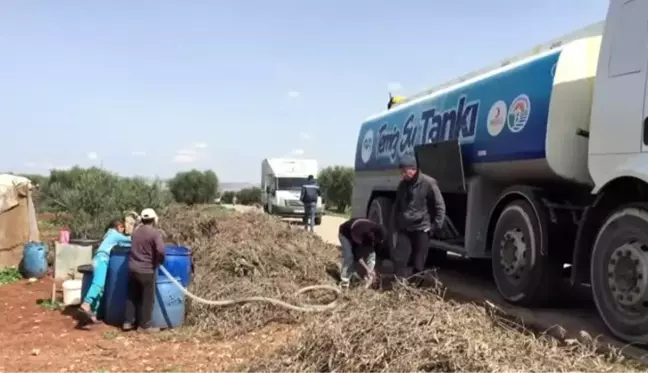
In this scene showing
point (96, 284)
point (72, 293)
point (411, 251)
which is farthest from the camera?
point (411, 251)

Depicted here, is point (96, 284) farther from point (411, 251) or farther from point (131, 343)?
point (411, 251)

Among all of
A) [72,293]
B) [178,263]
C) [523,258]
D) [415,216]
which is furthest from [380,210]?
[72,293]

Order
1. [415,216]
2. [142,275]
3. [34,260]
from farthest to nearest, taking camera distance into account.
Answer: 1. [34,260]
2. [415,216]
3. [142,275]

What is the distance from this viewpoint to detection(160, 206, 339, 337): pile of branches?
7.04 meters

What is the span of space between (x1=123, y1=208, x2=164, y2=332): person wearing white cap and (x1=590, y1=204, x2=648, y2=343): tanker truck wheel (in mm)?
4459

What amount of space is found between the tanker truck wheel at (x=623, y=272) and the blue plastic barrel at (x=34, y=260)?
8.43 metres

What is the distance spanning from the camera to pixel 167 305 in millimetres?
7156

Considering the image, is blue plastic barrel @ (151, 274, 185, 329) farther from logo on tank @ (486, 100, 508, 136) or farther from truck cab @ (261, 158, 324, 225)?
truck cab @ (261, 158, 324, 225)

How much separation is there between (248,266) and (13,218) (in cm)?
553

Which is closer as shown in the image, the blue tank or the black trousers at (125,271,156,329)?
the black trousers at (125,271,156,329)

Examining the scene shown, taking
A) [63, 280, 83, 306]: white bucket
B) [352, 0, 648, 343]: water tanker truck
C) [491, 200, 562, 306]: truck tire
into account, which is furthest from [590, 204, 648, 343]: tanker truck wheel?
[63, 280, 83, 306]: white bucket

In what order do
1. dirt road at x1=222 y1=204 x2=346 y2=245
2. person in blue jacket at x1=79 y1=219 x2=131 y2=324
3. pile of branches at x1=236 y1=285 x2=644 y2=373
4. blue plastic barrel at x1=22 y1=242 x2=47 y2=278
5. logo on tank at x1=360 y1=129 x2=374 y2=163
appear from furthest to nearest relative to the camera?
dirt road at x1=222 y1=204 x2=346 y2=245 < logo on tank at x1=360 y1=129 x2=374 y2=163 < blue plastic barrel at x1=22 y1=242 x2=47 y2=278 < person in blue jacket at x1=79 y1=219 x2=131 y2=324 < pile of branches at x1=236 y1=285 x2=644 y2=373

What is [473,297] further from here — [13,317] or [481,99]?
[13,317]

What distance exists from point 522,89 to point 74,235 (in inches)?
373
